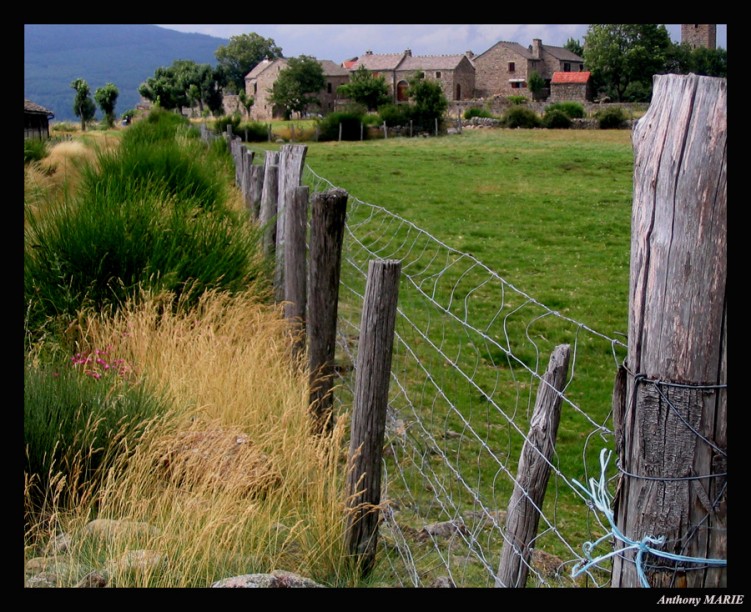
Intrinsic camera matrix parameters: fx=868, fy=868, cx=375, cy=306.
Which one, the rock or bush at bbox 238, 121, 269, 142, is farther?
bush at bbox 238, 121, 269, 142

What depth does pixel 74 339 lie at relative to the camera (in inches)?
253

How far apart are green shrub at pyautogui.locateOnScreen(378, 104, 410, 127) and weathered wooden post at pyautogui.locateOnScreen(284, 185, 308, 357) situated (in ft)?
155

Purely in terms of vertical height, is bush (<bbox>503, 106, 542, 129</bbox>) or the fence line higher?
bush (<bbox>503, 106, 542, 129</bbox>)

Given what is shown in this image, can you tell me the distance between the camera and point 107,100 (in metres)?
82.7

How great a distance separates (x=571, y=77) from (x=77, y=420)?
88399 millimetres

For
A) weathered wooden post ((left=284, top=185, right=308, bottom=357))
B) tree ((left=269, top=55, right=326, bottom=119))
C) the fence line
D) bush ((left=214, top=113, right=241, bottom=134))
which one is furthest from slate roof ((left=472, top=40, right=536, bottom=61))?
weathered wooden post ((left=284, top=185, right=308, bottom=357))

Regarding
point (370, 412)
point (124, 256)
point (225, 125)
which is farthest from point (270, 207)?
point (225, 125)

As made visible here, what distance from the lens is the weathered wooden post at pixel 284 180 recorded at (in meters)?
7.23

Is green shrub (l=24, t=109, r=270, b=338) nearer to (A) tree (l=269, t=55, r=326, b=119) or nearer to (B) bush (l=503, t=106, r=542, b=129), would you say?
(B) bush (l=503, t=106, r=542, b=129)

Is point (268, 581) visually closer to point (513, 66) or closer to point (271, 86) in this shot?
point (271, 86)

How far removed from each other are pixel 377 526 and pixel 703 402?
2.13 m

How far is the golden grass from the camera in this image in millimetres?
3670

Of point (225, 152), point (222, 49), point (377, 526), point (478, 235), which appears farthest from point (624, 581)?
point (222, 49)

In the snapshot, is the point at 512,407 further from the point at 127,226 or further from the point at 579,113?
the point at 579,113
